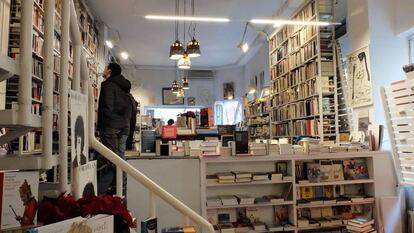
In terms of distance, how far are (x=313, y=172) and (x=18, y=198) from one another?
3532 millimetres

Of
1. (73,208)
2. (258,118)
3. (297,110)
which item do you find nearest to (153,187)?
(73,208)

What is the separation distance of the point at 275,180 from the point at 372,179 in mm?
1220

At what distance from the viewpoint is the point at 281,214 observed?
4.05m

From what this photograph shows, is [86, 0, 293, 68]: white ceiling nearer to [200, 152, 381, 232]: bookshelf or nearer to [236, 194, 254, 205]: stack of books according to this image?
[200, 152, 381, 232]: bookshelf

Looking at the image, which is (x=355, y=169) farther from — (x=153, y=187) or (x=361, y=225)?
(x=153, y=187)

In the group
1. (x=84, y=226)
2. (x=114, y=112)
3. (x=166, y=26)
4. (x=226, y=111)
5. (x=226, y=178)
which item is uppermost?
(x=166, y=26)

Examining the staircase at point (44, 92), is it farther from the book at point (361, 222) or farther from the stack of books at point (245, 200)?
the book at point (361, 222)

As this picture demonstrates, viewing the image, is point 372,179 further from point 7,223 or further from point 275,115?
point 7,223

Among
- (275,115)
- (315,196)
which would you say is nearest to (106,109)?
(315,196)

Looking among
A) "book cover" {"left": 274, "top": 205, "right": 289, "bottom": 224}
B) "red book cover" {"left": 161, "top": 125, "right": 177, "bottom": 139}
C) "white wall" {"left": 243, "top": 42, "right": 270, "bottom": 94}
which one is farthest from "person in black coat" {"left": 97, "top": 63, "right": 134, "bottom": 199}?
"white wall" {"left": 243, "top": 42, "right": 270, "bottom": 94}

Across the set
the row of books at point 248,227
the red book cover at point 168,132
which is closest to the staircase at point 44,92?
the row of books at point 248,227

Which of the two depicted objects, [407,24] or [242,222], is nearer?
[242,222]

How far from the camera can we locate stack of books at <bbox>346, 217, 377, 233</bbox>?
3766mm

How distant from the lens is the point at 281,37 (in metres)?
7.07
